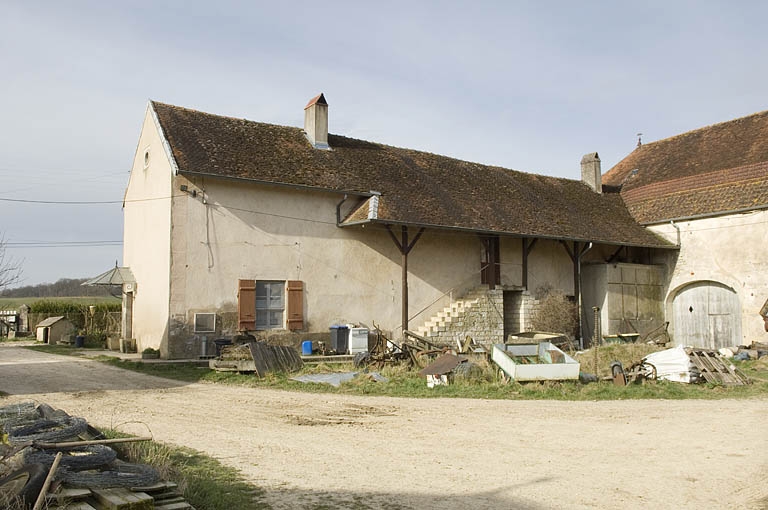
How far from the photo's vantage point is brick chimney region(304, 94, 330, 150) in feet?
68.7

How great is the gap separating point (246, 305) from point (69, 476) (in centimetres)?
1302

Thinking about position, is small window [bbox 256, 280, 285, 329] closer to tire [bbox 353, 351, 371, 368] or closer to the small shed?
tire [bbox 353, 351, 371, 368]

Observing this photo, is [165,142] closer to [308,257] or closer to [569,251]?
[308,257]

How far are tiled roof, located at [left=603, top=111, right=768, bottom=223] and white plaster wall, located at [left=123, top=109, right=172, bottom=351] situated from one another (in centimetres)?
1760

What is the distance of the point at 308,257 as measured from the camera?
18891mm

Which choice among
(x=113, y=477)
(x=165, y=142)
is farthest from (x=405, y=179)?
(x=113, y=477)

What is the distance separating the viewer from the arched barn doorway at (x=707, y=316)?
22.3 m

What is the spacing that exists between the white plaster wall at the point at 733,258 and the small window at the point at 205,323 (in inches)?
659

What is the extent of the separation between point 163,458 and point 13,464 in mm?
1389

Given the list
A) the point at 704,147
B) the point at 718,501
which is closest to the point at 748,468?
the point at 718,501

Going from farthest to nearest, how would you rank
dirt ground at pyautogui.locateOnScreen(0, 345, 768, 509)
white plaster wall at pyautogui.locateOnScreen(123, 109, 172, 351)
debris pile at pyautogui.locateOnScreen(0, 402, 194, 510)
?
1. white plaster wall at pyautogui.locateOnScreen(123, 109, 172, 351)
2. dirt ground at pyautogui.locateOnScreen(0, 345, 768, 509)
3. debris pile at pyautogui.locateOnScreen(0, 402, 194, 510)

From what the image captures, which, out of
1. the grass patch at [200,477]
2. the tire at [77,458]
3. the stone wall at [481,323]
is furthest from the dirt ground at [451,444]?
the stone wall at [481,323]

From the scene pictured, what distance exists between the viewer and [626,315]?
940 inches

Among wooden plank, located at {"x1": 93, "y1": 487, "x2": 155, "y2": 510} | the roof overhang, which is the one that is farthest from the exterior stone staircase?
wooden plank, located at {"x1": 93, "y1": 487, "x2": 155, "y2": 510}
